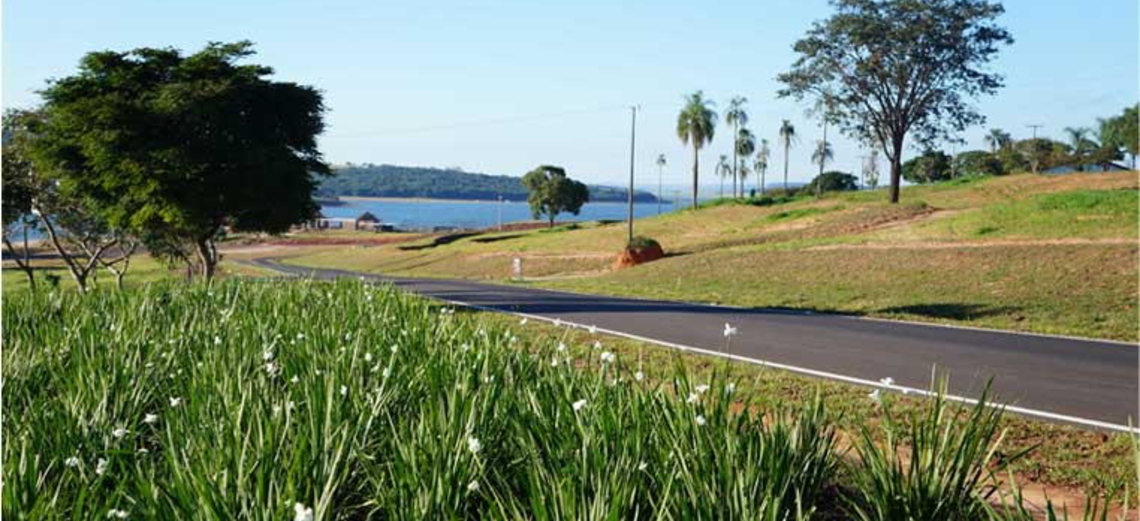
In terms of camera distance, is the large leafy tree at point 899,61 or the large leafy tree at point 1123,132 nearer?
the large leafy tree at point 899,61

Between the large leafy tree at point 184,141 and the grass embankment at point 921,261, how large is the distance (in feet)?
30.4

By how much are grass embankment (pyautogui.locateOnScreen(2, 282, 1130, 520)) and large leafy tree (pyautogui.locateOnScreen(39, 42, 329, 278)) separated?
52.5 feet

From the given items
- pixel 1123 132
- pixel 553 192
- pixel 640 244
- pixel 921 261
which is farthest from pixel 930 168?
pixel 921 261

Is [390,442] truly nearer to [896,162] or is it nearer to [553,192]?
[896,162]

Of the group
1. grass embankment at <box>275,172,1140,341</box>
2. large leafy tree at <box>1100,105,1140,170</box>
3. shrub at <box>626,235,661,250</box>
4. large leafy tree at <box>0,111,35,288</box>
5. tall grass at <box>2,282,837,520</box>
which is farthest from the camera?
large leafy tree at <box>1100,105,1140,170</box>

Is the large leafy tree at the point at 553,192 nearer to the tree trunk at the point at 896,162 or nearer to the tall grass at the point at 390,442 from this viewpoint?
the tree trunk at the point at 896,162

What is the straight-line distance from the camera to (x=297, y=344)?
7660mm

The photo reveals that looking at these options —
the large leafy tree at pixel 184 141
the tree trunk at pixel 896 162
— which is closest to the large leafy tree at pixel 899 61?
the tree trunk at pixel 896 162

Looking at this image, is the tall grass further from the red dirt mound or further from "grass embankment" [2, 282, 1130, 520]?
the red dirt mound

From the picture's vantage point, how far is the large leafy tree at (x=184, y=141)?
2241 centimetres

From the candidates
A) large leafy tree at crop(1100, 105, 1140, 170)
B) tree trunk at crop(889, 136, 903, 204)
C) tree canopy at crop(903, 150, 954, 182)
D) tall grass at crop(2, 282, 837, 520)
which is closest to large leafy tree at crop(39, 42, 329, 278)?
tall grass at crop(2, 282, 837, 520)

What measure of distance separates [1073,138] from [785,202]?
49.1 m

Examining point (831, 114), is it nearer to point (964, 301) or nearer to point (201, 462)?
point (964, 301)

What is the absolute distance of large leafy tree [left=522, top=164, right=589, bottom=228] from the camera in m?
106
